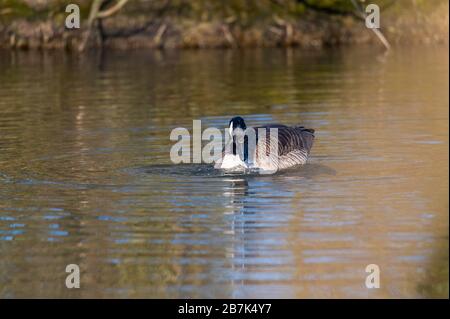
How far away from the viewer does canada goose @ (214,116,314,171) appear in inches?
629

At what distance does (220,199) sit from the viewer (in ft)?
46.2

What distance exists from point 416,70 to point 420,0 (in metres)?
11.3

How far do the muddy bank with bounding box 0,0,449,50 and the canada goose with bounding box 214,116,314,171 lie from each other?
2457 centimetres

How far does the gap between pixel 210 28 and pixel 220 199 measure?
27801mm

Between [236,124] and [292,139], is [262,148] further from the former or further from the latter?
[292,139]

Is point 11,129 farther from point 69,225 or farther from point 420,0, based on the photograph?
point 420,0

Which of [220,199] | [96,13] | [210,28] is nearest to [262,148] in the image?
[220,199]

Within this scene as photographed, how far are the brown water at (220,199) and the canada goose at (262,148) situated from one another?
0.35m

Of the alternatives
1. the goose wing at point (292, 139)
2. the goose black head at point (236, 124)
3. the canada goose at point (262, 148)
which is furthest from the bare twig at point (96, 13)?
the goose black head at point (236, 124)

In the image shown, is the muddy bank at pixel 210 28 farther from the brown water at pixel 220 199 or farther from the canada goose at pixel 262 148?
the canada goose at pixel 262 148

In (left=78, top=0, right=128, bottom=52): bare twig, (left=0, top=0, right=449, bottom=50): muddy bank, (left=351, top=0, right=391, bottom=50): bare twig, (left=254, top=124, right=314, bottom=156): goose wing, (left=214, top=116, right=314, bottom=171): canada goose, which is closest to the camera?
(left=214, top=116, right=314, bottom=171): canada goose

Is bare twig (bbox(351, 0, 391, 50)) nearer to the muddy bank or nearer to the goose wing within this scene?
the muddy bank

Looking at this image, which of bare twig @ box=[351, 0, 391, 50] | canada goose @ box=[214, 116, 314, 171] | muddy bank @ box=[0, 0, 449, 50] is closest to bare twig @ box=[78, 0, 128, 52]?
muddy bank @ box=[0, 0, 449, 50]

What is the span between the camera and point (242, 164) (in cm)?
1592
